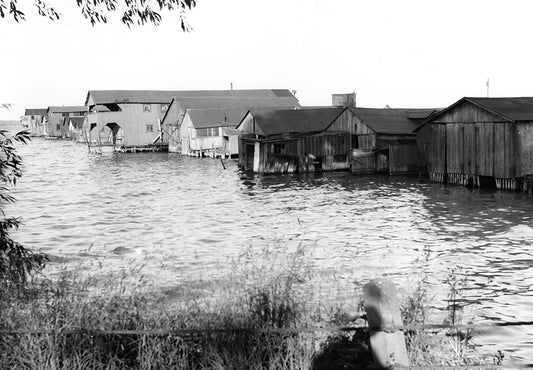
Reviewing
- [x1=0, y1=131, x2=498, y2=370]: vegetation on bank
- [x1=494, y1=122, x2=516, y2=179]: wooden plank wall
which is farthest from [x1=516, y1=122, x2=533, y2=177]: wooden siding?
[x1=0, y1=131, x2=498, y2=370]: vegetation on bank

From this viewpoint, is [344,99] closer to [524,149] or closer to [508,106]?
[508,106]

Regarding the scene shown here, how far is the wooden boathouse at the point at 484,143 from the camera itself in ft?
121

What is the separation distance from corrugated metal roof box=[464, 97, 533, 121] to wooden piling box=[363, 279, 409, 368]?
34.5 metres

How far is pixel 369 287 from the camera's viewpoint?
16.4 feet

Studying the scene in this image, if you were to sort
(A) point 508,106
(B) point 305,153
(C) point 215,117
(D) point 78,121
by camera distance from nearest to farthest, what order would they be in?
(A) point 508,106 → (B) point 305,153 → (C) point 215,117 → (D) point 78,121

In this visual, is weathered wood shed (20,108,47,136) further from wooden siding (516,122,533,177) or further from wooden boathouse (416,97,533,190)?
wooden siding (516,122,533,177)

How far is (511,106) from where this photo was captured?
39.7 metres

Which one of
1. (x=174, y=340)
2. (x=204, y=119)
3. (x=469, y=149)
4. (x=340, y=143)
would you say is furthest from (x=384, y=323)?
(x=204, y=119)

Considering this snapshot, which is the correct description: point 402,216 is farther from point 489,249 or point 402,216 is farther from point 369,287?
point 369,287

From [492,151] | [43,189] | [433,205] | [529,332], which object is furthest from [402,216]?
[43,189]

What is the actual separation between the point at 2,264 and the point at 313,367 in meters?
4.81

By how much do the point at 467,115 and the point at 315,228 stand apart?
19.0m

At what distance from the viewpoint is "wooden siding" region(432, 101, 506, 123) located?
38.2 m

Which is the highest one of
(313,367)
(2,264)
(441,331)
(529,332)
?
(2,264)
